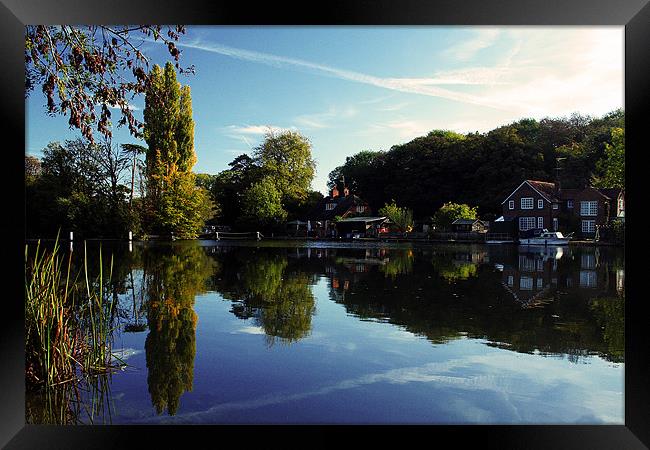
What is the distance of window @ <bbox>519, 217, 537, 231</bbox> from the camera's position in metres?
29.7

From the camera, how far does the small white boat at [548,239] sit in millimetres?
25655

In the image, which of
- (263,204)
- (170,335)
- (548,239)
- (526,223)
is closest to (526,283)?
(170,335)

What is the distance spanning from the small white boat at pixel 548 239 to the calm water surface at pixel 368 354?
17747mm

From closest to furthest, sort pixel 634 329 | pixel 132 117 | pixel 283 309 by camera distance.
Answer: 1. pixel 634 329
2. pixel 132 117
3. pixel 283 309

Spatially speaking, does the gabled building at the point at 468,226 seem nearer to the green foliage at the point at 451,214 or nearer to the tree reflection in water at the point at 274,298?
A: the green foliage at the point at 451,214

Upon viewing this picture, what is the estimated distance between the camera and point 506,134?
32375mm

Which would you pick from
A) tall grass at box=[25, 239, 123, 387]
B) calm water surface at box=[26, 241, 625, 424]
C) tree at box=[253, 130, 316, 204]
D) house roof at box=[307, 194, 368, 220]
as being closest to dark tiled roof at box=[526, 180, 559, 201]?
house roof at box=[307, 194, 368, 220]

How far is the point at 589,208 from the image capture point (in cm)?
2778

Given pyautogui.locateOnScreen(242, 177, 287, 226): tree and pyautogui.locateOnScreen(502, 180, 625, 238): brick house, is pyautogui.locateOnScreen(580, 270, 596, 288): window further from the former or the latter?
pyautogui.locateOnScreen(242, 177, 287, 226): tree

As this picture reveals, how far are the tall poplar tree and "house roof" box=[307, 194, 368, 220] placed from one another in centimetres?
1314

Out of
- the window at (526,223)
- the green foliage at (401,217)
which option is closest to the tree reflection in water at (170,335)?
the window at (526,223)

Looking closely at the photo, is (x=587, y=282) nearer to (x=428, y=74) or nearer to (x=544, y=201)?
(x=428, y=74)
